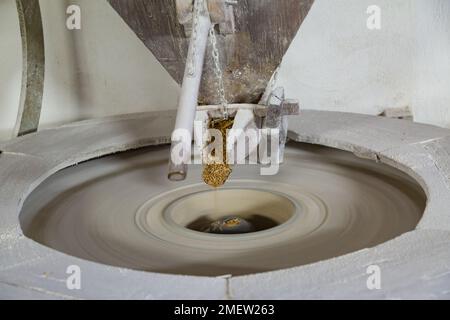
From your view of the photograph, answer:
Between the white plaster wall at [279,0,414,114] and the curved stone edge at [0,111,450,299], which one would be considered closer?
the curved stone edge at [0,111,450,299]

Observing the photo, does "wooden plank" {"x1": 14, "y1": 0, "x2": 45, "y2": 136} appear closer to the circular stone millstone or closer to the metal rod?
the circular stone millstone

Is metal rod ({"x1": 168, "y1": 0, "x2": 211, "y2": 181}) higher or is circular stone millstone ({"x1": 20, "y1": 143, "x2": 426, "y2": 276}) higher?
metal rod ({"x1": 168, "y1": 0, "x2": 211, "y2": 181})

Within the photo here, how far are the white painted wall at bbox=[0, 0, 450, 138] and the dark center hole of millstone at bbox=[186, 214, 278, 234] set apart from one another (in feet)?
3.32

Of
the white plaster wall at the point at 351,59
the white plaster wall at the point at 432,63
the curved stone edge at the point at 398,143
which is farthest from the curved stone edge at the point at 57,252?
the white plaster wall at the point at 432,63

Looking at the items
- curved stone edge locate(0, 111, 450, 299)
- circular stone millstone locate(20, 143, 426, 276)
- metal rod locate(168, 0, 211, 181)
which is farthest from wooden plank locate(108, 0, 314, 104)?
curved stone edge locate(0, 111, 450, 299)

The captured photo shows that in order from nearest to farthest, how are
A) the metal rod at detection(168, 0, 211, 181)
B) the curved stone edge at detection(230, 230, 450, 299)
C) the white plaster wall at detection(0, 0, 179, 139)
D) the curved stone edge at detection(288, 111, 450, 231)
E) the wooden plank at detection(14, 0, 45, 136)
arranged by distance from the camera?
the curved stone edge at detection(230, 230, 450, 299) → the metal rod at detection(168, 0, 211, 181) → the curved stone edge at detection(288, 111, 450, 231) → the wooden plank at detection(14, 0, 45, 136) → the white plaster wall at detection(0, 0, 179, 139)

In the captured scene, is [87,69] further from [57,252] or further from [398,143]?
[57,252]

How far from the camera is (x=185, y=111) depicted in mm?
1397

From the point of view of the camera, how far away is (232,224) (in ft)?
6.48

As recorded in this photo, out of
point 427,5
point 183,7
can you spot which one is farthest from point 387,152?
point 427,5

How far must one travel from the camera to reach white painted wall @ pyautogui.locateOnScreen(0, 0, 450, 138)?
9.16 ft

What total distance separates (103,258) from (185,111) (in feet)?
1.61

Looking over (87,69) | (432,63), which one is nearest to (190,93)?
(87,69)

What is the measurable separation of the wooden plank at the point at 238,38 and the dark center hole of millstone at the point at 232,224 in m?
0.41
